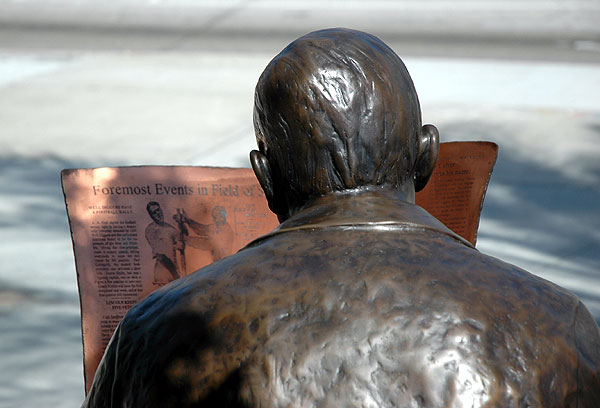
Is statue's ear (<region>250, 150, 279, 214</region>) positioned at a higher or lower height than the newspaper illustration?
higher

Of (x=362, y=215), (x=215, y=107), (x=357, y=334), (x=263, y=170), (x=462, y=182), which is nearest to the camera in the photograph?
(x=357, y=334)

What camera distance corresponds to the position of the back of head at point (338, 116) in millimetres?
1662

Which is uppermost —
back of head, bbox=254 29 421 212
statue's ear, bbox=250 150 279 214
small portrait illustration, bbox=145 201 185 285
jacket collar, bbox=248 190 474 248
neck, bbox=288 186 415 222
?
back of head, bbox=254 29 421 212

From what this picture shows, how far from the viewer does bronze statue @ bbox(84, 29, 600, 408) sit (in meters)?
1.39

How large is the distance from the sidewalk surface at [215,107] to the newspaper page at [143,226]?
153cm

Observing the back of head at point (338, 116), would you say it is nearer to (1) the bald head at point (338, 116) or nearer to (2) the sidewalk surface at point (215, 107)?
(1) the bald head at point (338, 116)

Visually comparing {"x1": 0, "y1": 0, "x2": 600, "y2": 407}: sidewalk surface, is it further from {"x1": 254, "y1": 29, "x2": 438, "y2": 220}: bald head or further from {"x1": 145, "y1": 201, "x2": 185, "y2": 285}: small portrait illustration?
{"x1": 254, "y1": 29, "x2": 438, "y2": 220}: bald head

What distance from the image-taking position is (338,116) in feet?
5.45

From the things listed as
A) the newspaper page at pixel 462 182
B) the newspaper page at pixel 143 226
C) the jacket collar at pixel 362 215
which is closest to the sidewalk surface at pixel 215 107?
the newspaper page at pixel 143 226

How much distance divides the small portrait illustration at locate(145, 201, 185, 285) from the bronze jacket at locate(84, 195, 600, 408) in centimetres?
106

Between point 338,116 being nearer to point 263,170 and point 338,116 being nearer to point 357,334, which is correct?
point 263,170

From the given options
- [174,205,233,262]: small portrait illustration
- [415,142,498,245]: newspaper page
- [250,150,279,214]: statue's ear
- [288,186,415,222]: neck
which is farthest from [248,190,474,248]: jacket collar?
[174,205,233,262]: small portrait illustration

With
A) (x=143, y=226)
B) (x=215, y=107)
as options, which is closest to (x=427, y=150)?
(x=143, y=226)

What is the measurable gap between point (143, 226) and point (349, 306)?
4.36 feet
